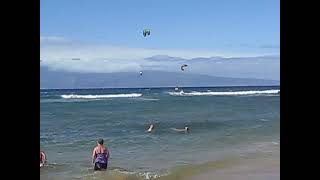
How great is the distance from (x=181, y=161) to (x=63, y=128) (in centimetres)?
803

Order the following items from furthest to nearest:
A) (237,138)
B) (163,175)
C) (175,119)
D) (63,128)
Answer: (175,119), (63,128), (237,138), (163,175)

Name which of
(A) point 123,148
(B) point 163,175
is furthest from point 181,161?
(A) point 123,148

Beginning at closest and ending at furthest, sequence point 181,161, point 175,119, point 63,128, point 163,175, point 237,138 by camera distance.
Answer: point 163,175, point 181,161, point 237,138, point 63,128, point 175,119
